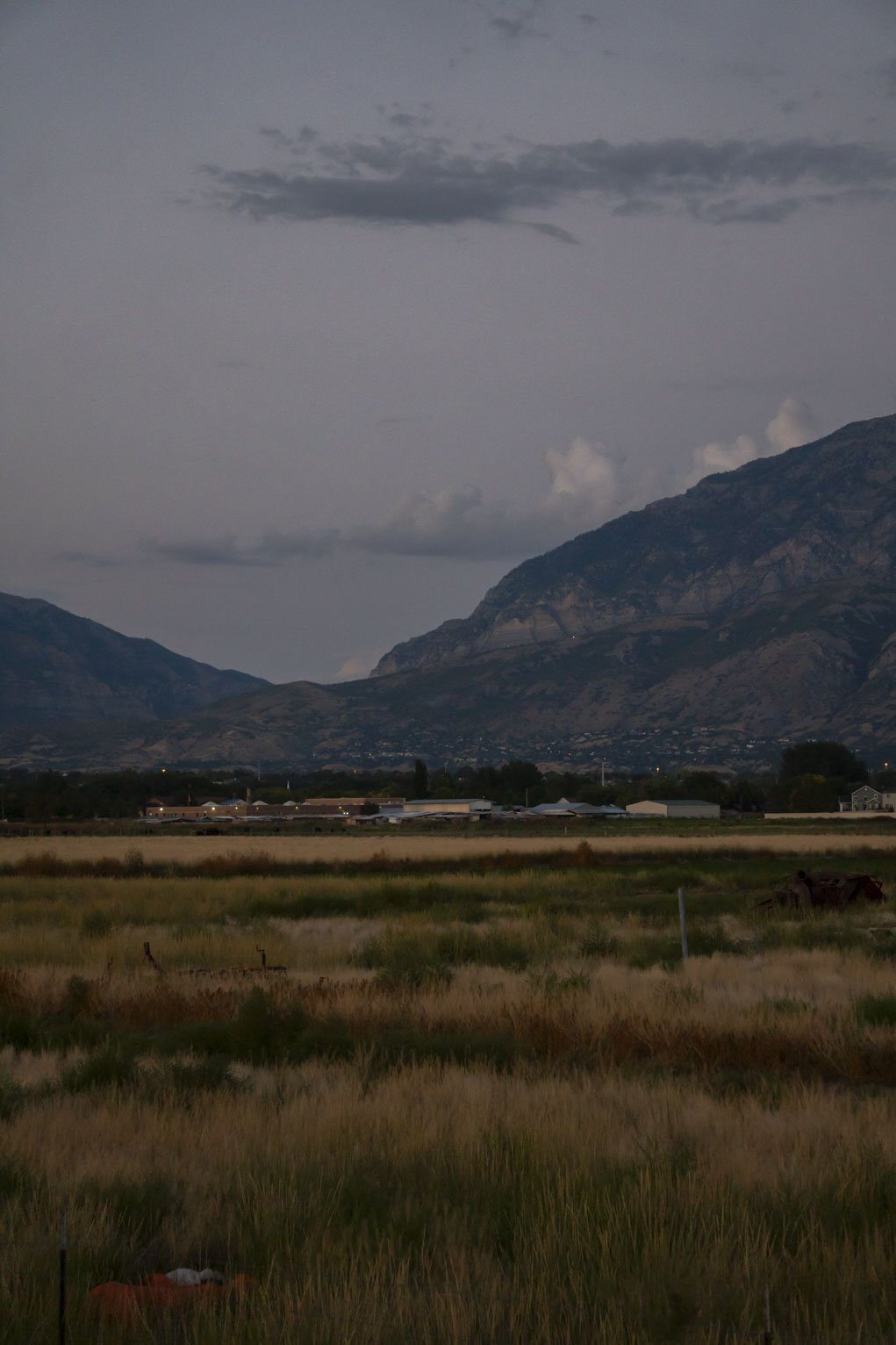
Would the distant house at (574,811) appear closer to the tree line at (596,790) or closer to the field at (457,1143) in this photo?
the tree line at (596,790)

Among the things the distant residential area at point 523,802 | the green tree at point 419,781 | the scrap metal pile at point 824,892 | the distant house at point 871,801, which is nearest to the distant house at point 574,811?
the distant residential area at point 523,802

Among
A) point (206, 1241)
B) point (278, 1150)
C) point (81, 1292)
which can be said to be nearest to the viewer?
point (81, 1292)

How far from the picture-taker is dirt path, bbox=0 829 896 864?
6488 cm

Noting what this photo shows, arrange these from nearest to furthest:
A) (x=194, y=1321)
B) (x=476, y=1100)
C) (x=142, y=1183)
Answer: (x=194, y=1321) < (x=142, y=1183) < (x=476, y=1100)

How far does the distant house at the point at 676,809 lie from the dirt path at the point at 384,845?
53.5m

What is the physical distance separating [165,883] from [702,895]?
1575 centimetres

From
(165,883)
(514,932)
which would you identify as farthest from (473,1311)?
(165,883)

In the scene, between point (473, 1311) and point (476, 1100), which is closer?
point (473, 1311)

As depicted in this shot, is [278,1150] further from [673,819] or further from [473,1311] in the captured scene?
[673,819]

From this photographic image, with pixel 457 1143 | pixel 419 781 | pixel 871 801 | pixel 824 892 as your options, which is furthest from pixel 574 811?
pixel 457 1143

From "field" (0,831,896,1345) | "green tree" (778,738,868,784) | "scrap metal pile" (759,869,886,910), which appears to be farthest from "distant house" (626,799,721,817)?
"field" (0,831,896,1345)

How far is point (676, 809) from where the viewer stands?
149 meters

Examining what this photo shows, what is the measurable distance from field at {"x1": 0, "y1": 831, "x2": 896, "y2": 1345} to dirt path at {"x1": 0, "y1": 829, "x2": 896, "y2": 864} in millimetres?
41664

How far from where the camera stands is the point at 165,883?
4116 centimetres
